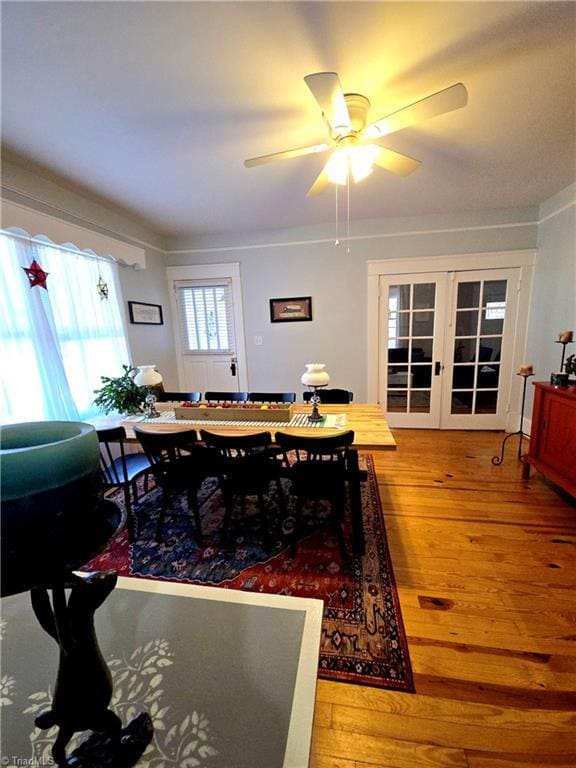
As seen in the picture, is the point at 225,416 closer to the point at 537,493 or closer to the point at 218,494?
the point at 218,494

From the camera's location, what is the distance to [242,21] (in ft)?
4.07

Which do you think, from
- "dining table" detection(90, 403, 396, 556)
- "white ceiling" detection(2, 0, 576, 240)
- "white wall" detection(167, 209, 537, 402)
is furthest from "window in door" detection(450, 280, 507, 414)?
"dining table" detection(90, 403, 396, 556)

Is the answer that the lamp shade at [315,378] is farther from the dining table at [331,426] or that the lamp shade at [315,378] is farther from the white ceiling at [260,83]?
the white ceiling at [260,83]

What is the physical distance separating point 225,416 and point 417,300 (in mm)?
2846

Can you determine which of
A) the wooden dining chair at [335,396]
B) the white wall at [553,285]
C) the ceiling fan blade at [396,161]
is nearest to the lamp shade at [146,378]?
the wooden dining chair at [335,396]

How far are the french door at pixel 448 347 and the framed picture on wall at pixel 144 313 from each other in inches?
111

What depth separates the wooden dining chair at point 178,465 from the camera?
1.90 metres

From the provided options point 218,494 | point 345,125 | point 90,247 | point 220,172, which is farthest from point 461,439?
point 90,247

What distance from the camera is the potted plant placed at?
2.59m

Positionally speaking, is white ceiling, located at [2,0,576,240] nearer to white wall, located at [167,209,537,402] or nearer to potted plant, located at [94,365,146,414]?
white wall, located at [167,209,537,402]

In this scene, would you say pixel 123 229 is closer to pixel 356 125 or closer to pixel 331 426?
pixel 356 125

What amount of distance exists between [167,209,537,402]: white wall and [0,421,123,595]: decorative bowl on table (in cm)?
363

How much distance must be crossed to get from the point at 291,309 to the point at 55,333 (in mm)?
2520

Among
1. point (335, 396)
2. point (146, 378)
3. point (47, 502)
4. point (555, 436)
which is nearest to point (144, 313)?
point (146, 378)
